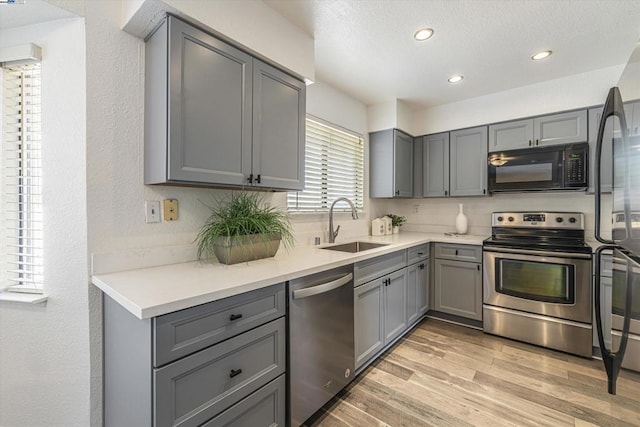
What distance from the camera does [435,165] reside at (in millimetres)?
3479

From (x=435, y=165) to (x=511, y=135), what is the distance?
A: 2.72ft

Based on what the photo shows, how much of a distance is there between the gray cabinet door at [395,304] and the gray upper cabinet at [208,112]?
1.33 metres

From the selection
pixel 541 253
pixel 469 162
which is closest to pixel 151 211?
pixel 541 253

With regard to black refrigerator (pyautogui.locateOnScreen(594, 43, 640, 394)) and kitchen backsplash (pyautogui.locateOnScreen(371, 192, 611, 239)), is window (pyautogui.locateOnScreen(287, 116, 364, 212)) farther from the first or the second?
black refrigerator (pyautogui.locateOnScreen(594, 43, 640, 394))

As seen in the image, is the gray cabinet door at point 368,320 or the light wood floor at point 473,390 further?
the gray cabinet door at point 368,320

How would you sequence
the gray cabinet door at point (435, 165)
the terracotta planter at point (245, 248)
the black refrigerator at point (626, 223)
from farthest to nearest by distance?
the gray cabinet door at point (435, 165)
the terracotta planter at point (245, 248)
the black refrigerator at point (626, 223)

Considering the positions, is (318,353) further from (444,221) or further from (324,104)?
(444,221)

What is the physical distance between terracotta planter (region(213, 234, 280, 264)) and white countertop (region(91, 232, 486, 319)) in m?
0.04

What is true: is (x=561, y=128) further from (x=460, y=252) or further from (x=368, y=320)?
(x=368, y=320)

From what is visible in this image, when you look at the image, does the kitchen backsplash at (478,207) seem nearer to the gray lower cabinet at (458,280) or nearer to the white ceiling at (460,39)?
the gray lower cabinet at (458,280)

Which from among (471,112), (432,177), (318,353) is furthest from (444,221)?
(318,353)

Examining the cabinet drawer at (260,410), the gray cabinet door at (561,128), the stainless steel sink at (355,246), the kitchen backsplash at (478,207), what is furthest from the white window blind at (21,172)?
the gray cabinet door at (561,128)

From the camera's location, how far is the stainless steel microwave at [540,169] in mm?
2574

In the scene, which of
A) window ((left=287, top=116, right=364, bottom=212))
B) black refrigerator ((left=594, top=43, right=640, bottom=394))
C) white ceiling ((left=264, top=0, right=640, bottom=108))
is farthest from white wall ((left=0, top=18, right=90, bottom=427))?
black refrigerator ((left=594, top=43, right=640, bottom=394))
